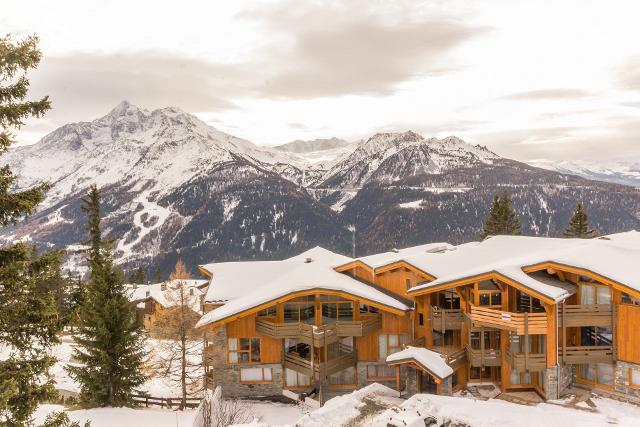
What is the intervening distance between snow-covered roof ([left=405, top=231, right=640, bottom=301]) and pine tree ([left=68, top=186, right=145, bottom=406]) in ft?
64.7

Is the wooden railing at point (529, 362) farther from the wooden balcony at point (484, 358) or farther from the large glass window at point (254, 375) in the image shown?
the large glass window at point (254, 375)

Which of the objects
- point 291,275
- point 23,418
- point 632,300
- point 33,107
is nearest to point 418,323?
point 291,275

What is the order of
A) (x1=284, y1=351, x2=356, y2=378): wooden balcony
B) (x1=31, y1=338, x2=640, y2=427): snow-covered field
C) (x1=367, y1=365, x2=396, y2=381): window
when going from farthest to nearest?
(x1=367, y1=365, x2=396, y2=381): window, (x1=284, y1=351, x2=356, y2=378): wooden balcony, (x1=31, y1=338, x2=640, y2=427): snow-covered field

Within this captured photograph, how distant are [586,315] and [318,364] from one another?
16.1 meters

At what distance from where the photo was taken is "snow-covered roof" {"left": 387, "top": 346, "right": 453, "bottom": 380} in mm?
25827

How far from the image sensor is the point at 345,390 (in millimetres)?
31391

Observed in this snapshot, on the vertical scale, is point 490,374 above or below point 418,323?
below

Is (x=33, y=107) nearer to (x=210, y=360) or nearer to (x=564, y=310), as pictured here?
(x=210, y=360)

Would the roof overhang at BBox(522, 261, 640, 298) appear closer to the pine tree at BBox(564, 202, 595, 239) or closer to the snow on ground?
the snow on ground

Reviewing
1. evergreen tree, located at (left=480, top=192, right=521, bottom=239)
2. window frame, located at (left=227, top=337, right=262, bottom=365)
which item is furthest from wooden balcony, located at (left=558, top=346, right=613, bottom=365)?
evergreen tree, located at (left=480, top=192, right=521, bottom=239)

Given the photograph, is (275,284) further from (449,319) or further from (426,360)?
(449,319)

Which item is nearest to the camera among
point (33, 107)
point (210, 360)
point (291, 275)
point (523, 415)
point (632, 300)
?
point (33, 107)

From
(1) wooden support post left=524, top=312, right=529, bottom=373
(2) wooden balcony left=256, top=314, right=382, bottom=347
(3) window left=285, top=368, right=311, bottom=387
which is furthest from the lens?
(3) window left=285, top=368, right=311, bottom=387

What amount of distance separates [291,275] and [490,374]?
48.8ft
